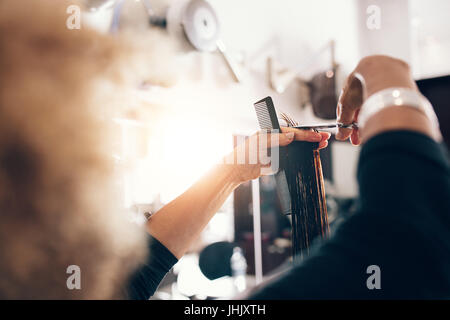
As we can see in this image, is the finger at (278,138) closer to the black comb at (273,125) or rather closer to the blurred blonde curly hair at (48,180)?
the black comb at (273,125)

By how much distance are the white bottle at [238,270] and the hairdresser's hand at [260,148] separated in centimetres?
102

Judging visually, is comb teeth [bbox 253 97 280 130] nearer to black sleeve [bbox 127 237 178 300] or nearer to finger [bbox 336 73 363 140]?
finger [bbox 336 73 363 140]

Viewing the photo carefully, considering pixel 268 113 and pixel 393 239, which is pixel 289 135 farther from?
pixel 393 239

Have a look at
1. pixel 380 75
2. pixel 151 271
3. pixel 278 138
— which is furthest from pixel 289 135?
pixel 151 271

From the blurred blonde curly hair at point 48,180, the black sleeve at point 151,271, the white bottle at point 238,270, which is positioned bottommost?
the white bottle at point 238,270

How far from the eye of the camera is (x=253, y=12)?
146 centimetres

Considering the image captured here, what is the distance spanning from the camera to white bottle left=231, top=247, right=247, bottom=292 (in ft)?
5.08

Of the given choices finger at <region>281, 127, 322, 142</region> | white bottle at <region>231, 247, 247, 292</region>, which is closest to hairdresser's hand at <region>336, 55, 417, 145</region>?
finger at <region>281, 127, 322, 142</region>

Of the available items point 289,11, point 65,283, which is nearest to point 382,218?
point 65,283

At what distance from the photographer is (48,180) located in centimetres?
57

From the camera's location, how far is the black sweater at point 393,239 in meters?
0.24

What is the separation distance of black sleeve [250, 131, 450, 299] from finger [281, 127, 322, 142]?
29 centimetres

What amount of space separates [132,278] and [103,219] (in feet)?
0.62

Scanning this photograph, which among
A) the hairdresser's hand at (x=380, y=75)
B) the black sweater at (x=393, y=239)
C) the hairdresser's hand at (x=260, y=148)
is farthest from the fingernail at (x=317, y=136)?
the black sweater at (x=393, y=239)
